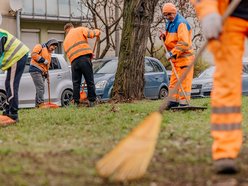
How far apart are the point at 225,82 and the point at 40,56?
10707 millimetres

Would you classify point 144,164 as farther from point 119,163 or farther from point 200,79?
point 200,79

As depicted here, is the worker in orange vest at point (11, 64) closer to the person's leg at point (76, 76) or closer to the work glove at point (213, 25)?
the person's leg at point (76, 76)

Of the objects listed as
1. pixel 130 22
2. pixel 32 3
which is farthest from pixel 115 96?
pixel 32 3

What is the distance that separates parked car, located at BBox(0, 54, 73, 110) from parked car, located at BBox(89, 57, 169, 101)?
916 millimetres

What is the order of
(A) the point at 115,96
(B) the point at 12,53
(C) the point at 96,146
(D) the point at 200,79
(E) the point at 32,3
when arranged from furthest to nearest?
(E) the point at 32,3
(D) the point at 200,79
(A) the point at 115,96
(B) the point at 12,53
(C) the point at 96,146

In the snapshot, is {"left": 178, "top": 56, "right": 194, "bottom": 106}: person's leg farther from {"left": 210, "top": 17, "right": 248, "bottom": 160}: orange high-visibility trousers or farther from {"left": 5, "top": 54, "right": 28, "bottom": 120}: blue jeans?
{"left": 210, "top": 17, "right": 248, "bottom": 160}: orange high-visibility trousers

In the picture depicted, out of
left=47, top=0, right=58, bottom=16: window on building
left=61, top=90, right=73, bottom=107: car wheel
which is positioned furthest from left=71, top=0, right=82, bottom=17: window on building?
left=61, top=90, right=73, bottom=107: car wheel

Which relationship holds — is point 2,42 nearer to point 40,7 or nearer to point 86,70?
point 86,70

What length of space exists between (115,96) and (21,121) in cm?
518

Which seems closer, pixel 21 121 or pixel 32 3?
pixel 21 121

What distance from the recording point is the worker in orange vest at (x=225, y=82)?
430cm

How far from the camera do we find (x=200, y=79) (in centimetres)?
2125

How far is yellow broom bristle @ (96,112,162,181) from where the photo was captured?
13.5ft

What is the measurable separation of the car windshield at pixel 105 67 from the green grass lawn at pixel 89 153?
28.2 ft
